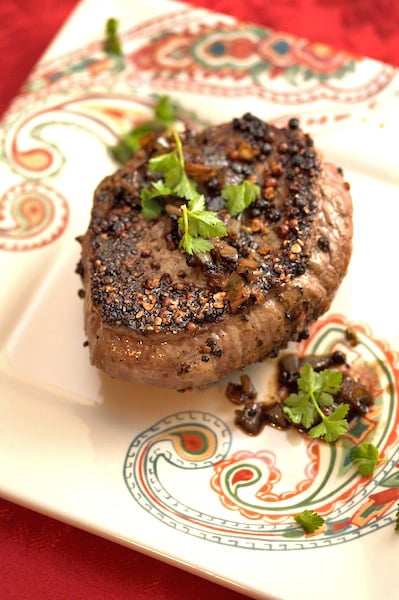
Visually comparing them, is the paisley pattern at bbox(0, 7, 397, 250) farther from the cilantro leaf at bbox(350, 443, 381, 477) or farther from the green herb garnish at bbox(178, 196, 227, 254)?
the cilantro leaf at bbox(350, 443, 381, 477)

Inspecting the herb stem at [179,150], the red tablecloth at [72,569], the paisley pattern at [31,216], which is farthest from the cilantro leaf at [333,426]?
the paisley pattern at [31,216]

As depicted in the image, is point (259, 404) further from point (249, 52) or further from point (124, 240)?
point (249, 52)

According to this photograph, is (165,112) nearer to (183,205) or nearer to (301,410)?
(183,205)

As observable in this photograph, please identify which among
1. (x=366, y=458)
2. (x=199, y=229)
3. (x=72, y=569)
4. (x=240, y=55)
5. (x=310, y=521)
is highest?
(x=240, y=55)

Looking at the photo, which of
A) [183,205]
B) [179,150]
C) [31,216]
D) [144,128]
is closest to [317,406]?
[183,205]

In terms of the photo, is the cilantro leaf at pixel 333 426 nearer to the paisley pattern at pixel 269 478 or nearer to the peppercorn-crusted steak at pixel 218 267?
the paisley pattern at pixel 269 478
